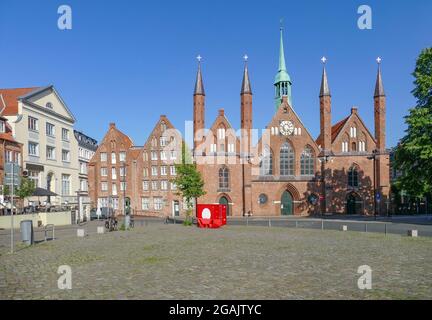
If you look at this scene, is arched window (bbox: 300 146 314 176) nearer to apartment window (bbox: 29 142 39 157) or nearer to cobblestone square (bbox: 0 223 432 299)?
apartment window (bbox: 29 142 39 157)

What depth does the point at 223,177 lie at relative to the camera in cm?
5312

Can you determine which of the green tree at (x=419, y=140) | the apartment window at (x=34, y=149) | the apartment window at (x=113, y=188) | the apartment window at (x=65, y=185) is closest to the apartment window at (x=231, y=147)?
the apartment window at (x=65, y=185)

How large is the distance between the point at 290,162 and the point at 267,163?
3.43 meters

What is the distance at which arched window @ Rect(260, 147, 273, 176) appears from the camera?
53.3m

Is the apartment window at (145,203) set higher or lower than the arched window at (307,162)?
lower

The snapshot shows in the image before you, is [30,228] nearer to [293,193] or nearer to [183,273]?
[183,273]

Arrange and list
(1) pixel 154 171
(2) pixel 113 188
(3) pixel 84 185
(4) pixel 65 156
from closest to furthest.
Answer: (4) pixel 65 156 < (1) pixel 154 171 < (2) pixel 113 188 < (3) pixel 84 185

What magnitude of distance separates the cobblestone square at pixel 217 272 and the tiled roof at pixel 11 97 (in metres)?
28.8

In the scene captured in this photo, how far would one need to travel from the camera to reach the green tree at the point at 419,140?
101ft

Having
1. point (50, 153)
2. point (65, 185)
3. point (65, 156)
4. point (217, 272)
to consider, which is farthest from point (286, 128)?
point (217, 272)

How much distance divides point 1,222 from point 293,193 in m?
36.7

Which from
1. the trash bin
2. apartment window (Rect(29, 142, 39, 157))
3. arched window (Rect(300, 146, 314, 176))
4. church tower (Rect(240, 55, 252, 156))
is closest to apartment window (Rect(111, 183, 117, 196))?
apartment window (Rect(29, 142, 39, 157))

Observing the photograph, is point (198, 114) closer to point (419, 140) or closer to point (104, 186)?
point (104, 186)

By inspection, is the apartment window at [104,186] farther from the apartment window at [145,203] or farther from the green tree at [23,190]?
the green tree at [23,190]
